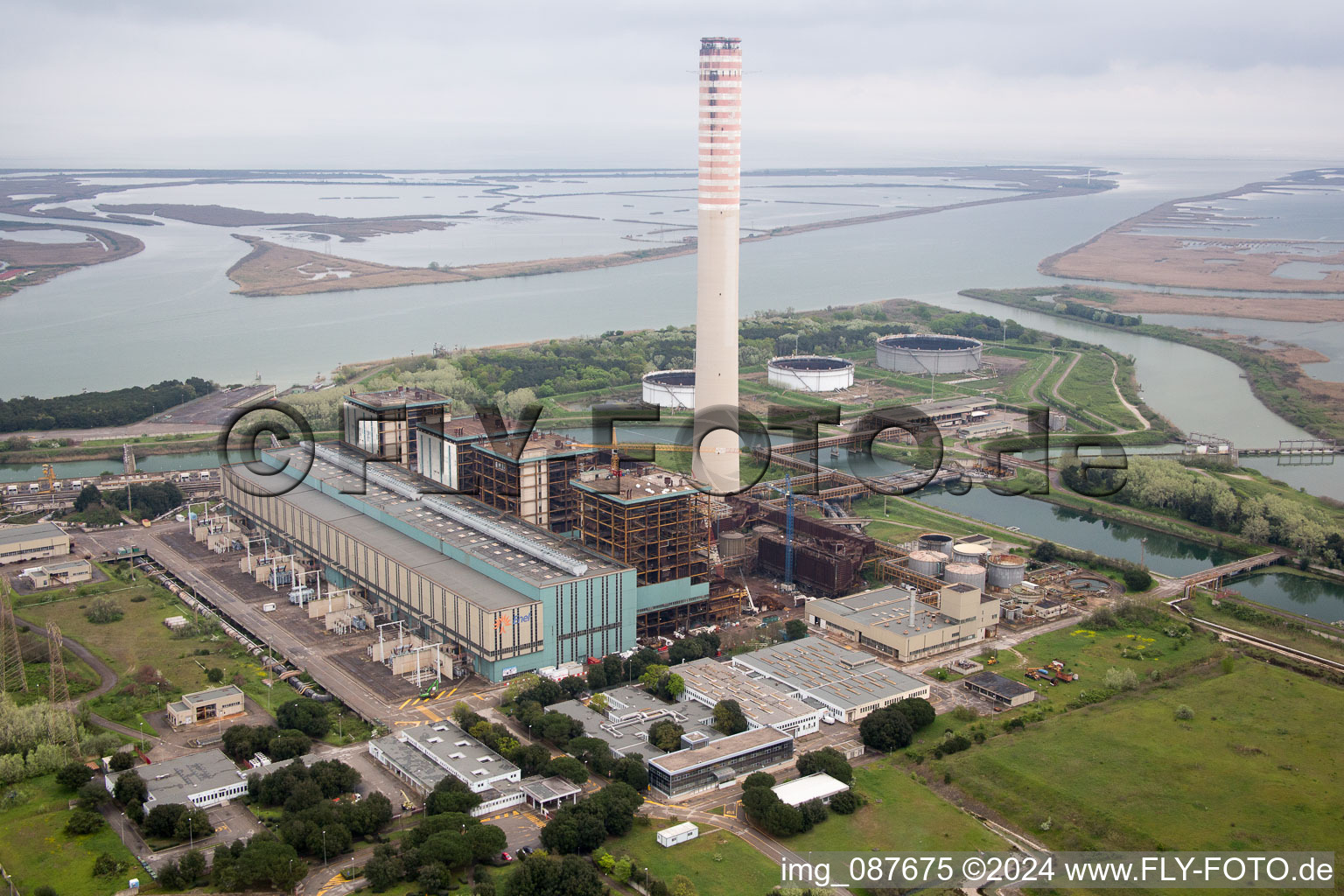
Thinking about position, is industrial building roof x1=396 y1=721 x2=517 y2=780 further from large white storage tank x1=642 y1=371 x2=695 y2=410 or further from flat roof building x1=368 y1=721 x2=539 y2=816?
large white storage tank x1=642 y1=371 x2=695 y2=410

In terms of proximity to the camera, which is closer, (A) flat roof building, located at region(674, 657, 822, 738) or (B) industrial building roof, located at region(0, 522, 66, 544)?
(A) flat roof building, located at region(674, 657, 822, 738)

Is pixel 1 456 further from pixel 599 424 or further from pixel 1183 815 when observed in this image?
pixel 1183 815

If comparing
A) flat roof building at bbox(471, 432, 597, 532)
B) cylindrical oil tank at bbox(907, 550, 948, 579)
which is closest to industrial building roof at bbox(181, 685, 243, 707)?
flat roof building at bbox(471, 432, 597, 532)

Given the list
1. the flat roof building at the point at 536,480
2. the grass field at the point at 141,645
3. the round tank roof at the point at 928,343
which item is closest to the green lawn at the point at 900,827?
the grass field at the point at 141,645

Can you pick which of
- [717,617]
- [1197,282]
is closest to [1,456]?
[717,617]

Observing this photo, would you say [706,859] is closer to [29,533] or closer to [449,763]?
[449,763]

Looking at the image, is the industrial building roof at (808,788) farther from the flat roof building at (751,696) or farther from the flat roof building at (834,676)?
the flat roof building at (834,676)
